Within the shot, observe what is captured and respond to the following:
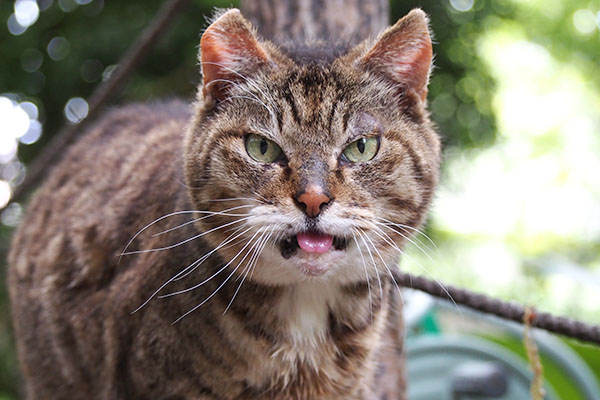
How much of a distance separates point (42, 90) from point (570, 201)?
6932 mm

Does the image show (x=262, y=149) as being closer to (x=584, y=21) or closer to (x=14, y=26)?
(x=14, y=26)

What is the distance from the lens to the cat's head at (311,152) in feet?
4.80

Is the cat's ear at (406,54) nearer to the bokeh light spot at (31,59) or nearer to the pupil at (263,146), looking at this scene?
the pupil at (263,146)

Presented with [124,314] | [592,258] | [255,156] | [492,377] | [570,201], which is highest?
[255,156]

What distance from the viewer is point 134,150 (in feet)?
8.11

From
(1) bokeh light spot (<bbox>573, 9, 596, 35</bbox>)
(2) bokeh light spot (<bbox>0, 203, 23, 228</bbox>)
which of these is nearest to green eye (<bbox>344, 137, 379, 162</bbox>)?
(2) bokeh light spot (<bbox>0, 203, 23, 228</bbox>)

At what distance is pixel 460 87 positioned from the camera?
13.9 ft

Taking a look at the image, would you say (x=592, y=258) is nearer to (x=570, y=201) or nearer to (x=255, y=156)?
(x=570, y=201)

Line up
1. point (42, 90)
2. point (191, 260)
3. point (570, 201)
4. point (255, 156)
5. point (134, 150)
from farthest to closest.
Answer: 1. point (570, 201)
2. point (42, 90)
3. point (134, 150)
4. point (191, 260)
5. point (255, 156)

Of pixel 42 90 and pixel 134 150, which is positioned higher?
pixel 42 90

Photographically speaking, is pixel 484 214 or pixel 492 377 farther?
pixel 484 214

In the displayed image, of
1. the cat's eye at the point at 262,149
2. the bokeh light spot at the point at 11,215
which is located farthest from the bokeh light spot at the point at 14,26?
the cat's eye at the point at 262,149

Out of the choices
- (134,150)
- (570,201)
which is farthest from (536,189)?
(134,150)

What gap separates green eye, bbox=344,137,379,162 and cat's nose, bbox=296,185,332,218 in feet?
0.65
